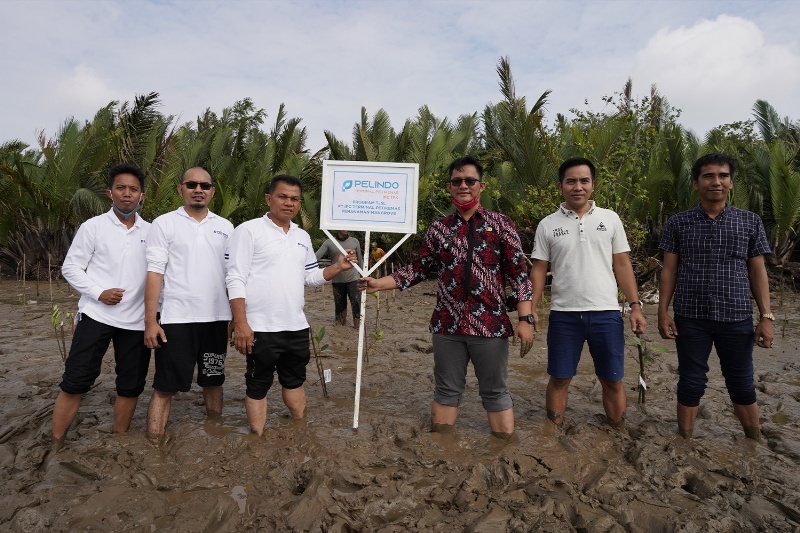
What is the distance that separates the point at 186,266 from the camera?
12.0 ft

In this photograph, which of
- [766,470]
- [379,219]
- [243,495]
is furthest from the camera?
[379,219]

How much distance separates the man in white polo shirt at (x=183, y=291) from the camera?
3586 mm

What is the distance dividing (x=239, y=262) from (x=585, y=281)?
2.33 metres

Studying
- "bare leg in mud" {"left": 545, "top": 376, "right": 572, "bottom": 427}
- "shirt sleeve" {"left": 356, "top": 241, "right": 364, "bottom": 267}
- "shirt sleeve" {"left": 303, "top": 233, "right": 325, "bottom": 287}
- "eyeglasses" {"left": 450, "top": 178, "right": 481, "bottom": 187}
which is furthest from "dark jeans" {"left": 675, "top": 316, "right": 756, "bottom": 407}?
"shirt sleeve" {"left": 356, "top": 241, "right": 364, "bottom": 267}

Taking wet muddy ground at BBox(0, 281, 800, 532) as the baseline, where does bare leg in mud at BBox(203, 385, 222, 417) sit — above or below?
→ above

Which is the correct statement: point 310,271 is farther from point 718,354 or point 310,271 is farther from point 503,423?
point 718,354

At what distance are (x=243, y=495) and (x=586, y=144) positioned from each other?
26.0 feet

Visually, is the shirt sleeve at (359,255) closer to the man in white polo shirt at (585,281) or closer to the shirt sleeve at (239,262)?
the shirt sleeve at (239,262)

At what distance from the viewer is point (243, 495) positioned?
3045 mm

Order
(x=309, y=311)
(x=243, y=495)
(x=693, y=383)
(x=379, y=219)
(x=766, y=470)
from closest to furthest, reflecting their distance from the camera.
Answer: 1. (x=243, y=495)
2. (x=766, y=470)
3. (x=693, y=383)
4. (x=379, y=219)
5. (x=309, y=311)

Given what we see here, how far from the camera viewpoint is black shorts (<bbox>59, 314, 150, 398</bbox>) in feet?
11.4

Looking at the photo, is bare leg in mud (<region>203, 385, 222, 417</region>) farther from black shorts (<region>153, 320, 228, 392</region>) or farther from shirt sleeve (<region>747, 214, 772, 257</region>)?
shirt sleeve (<region>747, 214, 772, 257</region>)

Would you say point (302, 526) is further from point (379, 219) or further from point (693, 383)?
point (693, 383)

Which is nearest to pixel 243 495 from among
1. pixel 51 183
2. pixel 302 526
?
pixel 302 526
